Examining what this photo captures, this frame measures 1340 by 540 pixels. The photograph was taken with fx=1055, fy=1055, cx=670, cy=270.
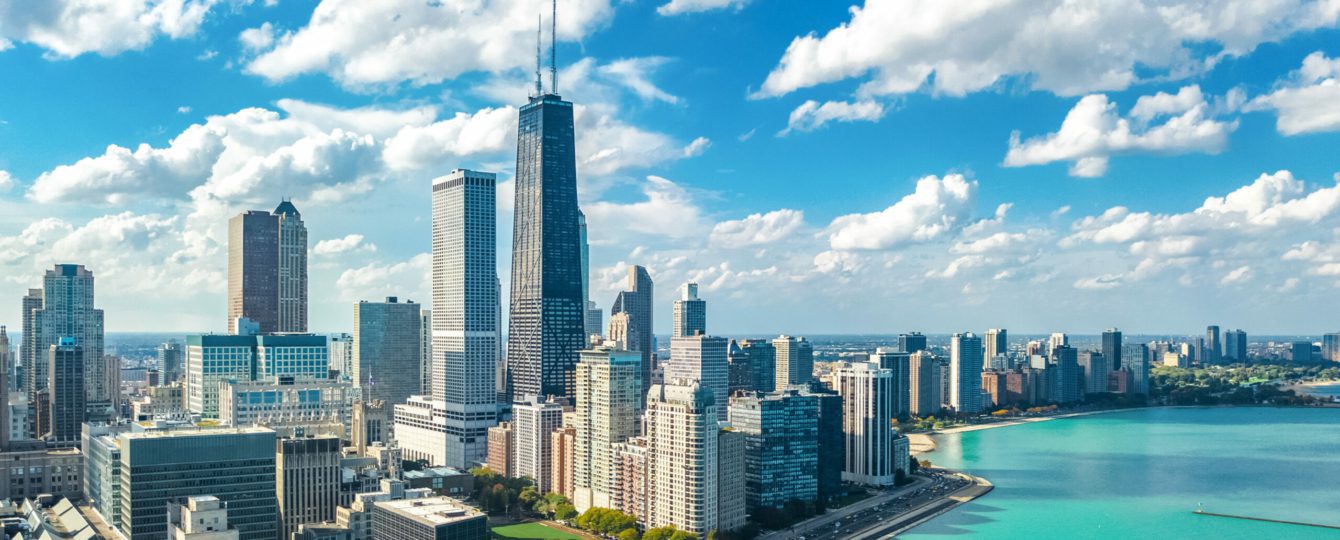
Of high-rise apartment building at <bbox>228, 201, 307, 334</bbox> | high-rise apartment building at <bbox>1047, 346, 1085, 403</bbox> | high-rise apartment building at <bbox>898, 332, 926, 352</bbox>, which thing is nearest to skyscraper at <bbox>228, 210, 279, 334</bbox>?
high-rise apartment building at <bbox>228, 201, 307, 334</bbox>

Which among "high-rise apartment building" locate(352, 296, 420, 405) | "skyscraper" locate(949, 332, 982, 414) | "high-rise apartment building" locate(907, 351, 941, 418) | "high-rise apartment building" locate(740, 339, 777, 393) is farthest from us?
"skyscraper" locate(949, 332, 982, 414)

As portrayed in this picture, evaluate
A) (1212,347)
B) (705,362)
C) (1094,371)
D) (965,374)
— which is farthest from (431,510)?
(1212,347)

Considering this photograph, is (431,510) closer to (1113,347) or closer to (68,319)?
(68,319)

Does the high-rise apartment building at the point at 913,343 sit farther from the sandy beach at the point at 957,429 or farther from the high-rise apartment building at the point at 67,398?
the high-rise apartment building at the point at 67,398

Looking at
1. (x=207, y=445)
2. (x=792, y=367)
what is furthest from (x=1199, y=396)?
(x=207, y=445)

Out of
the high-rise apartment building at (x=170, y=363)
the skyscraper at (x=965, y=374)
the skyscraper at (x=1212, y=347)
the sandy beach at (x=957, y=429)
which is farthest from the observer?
the skyscraper at (x=1212, y=347)

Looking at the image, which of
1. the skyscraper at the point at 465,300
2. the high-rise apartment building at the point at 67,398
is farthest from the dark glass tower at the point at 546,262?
the high-rise apartment building at the point at 67,398

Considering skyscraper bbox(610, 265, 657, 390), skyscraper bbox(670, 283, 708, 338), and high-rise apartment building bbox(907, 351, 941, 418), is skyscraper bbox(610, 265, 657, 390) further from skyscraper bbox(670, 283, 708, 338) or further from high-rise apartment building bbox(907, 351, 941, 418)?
high-rise apartment building bbox(907, 351, 941, 418)

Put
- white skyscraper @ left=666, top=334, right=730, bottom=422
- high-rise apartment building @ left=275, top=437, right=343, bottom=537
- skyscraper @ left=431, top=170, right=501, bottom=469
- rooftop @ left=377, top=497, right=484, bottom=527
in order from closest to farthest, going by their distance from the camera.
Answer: rooftop @ left=377, top=497, right=484, bottom=527
high-rise apartment building @ left=275, top=437, right=343, bottom=537
skyscraper @ left=431, top=170, right=501, bottom=469
white skyscraper @ left=666, top=334, right=730, bottom=422
